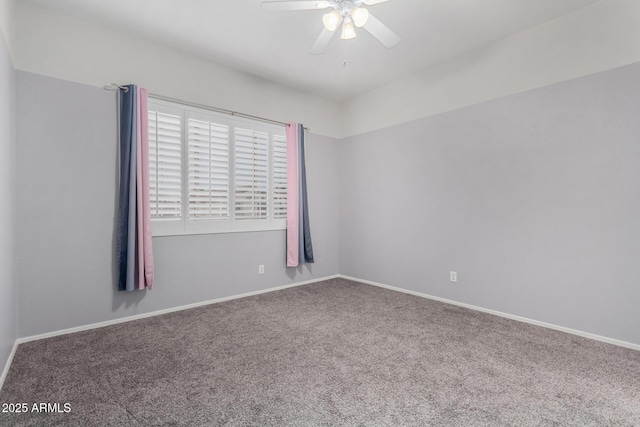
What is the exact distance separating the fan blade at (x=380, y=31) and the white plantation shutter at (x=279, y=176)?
2.08 m

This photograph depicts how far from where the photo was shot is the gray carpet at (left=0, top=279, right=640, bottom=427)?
5.17 ft

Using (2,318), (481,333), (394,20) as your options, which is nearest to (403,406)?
(481,333)

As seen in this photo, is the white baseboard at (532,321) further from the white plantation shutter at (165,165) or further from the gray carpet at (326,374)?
the white plantation shutter at (165,165)

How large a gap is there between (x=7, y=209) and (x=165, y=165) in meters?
1.27

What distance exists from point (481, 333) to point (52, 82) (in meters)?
4.25

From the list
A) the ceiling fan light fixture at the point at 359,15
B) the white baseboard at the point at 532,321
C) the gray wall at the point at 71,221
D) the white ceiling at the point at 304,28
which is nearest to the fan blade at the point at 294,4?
the ceiling fan light fixture at the point at 359,15

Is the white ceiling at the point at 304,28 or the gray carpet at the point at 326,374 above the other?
the white ceiling at the point at 304,28

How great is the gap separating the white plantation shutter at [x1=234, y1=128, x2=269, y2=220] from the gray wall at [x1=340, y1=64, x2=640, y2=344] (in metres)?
1.62

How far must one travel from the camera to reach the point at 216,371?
2.02 metres

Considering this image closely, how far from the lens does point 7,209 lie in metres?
2.10

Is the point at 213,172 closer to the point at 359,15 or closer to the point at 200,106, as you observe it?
the point at 200,106

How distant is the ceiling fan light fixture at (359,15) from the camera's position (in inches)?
81.4

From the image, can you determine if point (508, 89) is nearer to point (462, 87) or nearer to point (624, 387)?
point (462, 87)

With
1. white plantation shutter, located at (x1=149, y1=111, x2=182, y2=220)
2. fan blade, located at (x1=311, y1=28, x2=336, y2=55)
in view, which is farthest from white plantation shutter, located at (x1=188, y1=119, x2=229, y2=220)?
fan blade, located at (x1=311, y1=28, x2=336, y2=55)
